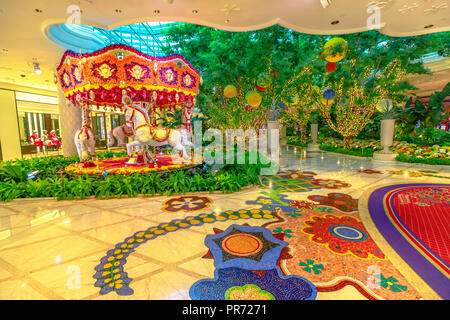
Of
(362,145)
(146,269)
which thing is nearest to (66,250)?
(146,269)

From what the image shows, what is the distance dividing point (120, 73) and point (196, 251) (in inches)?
200

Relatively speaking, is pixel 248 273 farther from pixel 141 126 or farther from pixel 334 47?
pixel 334 47

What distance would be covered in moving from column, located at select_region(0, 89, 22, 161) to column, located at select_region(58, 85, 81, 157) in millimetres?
4514

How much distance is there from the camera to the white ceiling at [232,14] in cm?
473

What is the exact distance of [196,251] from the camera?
2.71m

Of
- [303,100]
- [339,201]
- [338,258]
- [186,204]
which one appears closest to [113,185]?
[186,204]

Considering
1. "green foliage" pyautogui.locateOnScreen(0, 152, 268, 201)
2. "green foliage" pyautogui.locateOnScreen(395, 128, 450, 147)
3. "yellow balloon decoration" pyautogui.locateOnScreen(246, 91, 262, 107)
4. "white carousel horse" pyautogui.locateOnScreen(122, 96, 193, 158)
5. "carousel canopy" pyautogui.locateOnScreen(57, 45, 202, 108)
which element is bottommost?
"green foliage" pyautogui.locateOnScreen(0, 152, 268, 201)

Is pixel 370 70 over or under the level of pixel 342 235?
over

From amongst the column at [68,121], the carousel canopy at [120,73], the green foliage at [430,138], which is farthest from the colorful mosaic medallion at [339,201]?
the column at [68,121]

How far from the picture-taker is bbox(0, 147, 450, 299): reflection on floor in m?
2.03

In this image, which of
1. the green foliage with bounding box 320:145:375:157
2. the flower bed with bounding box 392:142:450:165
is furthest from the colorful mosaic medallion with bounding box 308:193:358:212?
the green foliage with bounding box 320:145:375:157

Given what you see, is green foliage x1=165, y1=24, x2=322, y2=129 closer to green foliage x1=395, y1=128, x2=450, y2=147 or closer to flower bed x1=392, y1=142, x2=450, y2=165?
flower bed x1=392, y1=142, x2=450, y2=165

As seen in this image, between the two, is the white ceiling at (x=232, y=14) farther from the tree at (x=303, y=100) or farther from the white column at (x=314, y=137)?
the white column at (x=314, y=137)

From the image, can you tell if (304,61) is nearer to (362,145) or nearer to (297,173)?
(297,173)
